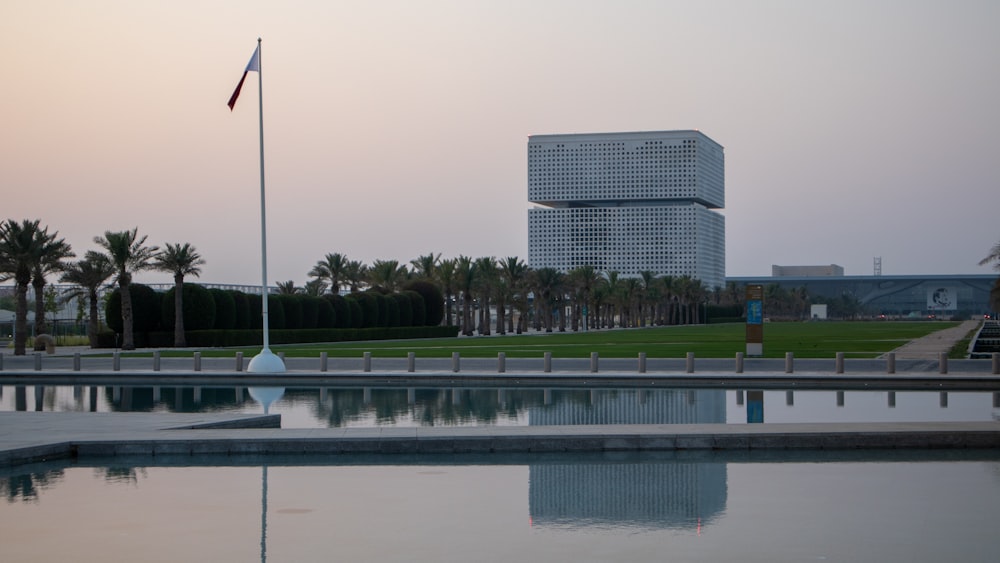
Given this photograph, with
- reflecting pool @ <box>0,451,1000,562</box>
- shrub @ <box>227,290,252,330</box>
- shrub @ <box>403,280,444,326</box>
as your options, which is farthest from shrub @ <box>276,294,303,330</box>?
reflecting pool @ <box>0,451,1000,562</box>

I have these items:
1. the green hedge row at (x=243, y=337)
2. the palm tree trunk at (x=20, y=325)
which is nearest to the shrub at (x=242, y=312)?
the green hedge row at (x=243, y=337)

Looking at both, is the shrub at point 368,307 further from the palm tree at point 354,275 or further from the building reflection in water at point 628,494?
the building reflection in water at point 628,494

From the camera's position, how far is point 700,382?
27.5m

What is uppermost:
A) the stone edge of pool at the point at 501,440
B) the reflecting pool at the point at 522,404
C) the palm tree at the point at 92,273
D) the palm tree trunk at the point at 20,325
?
the palm tree at the point at 92,273

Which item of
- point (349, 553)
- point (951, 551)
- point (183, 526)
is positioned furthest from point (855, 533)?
point (183, 526)

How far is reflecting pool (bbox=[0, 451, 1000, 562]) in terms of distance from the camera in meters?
8.77

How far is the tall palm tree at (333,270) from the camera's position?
8412 centimetres

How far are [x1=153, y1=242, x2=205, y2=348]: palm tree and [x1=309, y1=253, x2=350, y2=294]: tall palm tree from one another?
2310 centimetres

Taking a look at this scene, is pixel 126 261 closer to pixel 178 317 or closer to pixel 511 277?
pixel 178 317

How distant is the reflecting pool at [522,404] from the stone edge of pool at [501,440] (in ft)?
10.6

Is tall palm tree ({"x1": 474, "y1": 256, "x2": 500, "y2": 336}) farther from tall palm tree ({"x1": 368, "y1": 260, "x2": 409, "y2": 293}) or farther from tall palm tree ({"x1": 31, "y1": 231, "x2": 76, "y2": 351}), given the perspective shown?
tall palm tree ({"x1": 31, "y1": 231, "x2": 76, "y2": 351})

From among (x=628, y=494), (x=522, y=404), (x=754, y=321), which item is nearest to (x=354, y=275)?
(x=754, y=321)

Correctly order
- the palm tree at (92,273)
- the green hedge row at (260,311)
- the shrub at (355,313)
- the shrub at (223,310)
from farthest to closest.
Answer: the shrub at (355,313) < the shrub at (223,310) < the green hedge row at (260,311) < the palm tree at (92,273)

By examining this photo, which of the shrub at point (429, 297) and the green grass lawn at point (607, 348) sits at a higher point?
the shrub at point (429, 297)
